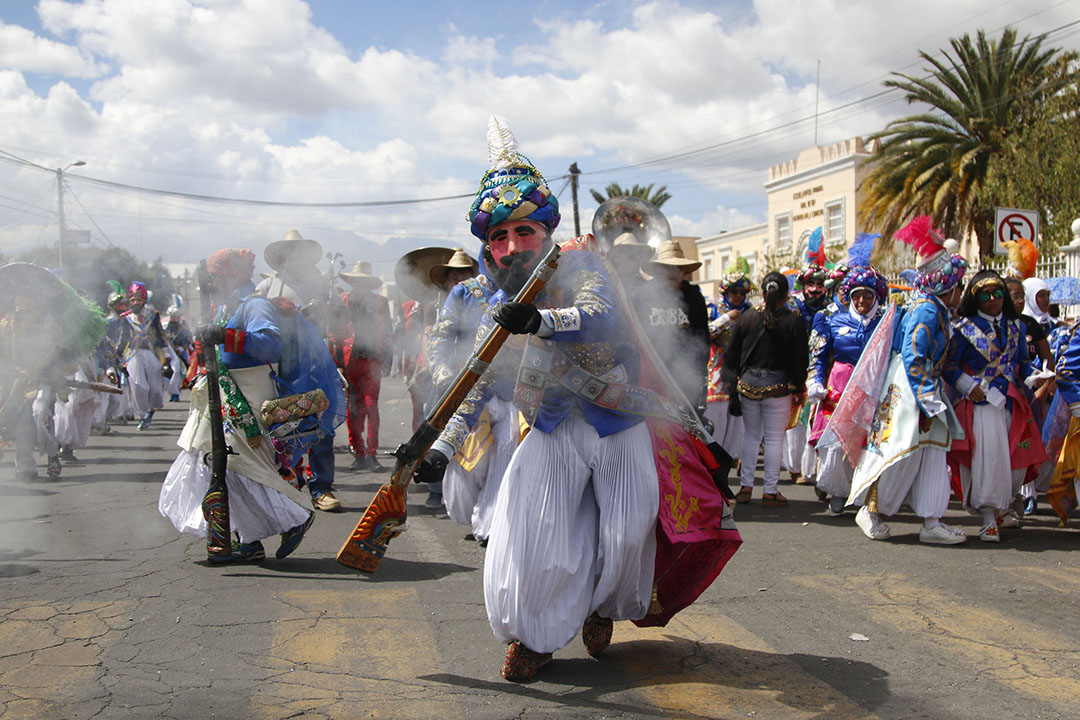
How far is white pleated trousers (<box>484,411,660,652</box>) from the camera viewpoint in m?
3.53

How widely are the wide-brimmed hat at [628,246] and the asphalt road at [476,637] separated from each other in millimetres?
1735

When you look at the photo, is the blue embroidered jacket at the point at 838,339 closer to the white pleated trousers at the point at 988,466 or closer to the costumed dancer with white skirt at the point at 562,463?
the white pleated trousers at the point at 988,466

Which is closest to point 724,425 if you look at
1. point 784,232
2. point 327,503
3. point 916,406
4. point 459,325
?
point 916,406

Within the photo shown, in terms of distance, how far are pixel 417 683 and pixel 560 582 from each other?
734mm

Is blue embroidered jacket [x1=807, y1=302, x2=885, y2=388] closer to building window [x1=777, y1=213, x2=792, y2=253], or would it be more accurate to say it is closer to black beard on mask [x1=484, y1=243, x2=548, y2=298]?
black beard on mask [x1=484, y1=243, x2=548, y2=298]

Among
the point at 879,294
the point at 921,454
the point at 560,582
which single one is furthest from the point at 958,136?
the point at 560,582

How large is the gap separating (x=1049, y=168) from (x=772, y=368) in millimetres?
14942

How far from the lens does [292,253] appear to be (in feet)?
21.3

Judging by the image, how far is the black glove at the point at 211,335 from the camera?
545 cm

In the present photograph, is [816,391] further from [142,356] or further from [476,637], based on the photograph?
[142,356]

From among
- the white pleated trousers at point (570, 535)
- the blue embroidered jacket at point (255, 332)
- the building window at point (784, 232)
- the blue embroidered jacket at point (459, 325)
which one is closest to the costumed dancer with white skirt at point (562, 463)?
the white pleated trousers at point (570, 535)

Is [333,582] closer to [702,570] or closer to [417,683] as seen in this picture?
[417,683]

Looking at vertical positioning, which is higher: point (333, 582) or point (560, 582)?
point (560, 582)

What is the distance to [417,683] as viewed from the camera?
12.2 ft
